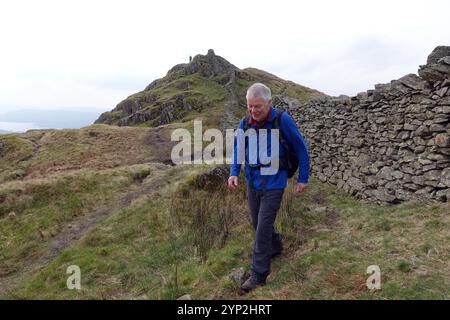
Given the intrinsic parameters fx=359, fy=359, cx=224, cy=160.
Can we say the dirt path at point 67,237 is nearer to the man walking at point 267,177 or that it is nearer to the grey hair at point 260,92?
the man walking at point 267,177

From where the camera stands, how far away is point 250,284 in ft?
16.6

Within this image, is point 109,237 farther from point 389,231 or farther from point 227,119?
point 227,119

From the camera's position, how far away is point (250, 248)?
665cm

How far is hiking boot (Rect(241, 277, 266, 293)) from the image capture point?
5.00 meters

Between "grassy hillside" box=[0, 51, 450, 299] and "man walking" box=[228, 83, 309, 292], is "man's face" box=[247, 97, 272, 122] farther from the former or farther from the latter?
"grassy hillside" box=[0, 51, 450, 299]

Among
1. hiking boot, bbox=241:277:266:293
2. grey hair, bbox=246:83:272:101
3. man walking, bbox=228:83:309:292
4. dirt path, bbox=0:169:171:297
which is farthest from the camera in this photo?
dirt path, bbox=0:169:171:297

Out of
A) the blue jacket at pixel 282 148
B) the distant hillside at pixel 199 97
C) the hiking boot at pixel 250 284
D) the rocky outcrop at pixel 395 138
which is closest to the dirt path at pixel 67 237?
the hiking boot at pixel 250 284

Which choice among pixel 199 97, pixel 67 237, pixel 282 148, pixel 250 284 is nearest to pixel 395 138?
pixel 282 148

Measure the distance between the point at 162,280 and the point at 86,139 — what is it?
37.4m

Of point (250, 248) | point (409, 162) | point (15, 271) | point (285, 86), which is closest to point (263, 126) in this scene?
point (250, 248)

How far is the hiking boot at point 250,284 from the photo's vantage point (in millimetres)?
5004

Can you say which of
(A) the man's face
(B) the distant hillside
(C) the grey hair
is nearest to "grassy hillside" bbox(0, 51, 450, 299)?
(A) the man's face

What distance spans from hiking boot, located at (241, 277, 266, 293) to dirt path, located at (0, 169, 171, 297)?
5.51 metres

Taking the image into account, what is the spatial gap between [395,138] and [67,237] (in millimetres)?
10361
